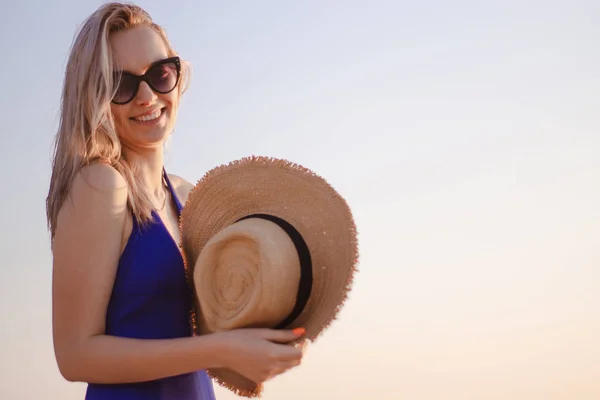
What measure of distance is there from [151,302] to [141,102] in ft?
2.45

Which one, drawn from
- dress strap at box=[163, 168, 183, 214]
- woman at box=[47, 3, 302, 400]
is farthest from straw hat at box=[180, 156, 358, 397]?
dress strap at box=[163, 168, 183, 214]

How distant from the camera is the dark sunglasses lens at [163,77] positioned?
11.5 ft

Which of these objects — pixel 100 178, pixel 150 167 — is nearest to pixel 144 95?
pixel 150 167

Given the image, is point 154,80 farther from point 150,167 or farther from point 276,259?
point 276,259

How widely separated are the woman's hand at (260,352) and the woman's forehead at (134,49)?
1126 mm

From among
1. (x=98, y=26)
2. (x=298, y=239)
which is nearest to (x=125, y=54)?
(x=98, y=26)

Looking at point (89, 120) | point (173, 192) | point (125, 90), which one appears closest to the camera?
point (89, 120)

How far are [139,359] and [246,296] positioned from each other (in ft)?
1.34

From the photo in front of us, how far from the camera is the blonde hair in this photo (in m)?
3.26

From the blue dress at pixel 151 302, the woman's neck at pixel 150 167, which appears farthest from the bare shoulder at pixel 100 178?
the woman's neck at pixel 150 167

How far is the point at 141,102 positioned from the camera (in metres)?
3.46

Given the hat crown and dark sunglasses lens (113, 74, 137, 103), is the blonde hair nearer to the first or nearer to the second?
dark sunglasses lens (113, 74, 137, 103)

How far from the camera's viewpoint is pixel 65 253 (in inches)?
123

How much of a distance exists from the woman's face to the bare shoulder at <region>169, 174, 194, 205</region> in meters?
0.37
